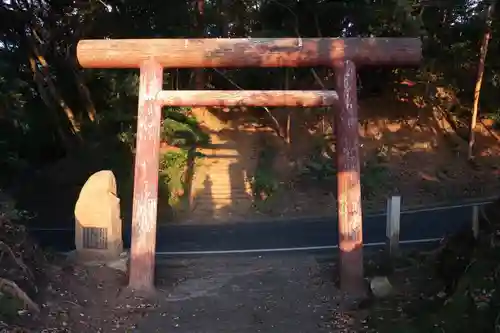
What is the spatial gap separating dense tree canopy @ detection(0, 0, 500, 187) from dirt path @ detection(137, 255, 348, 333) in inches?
316

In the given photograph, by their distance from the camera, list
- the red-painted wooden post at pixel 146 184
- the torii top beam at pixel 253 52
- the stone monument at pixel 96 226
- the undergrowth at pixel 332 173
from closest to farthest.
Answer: the red-painted wooden post at pixel 146 184
the torii top beam at pixel 253 52
the stone monument at pixel 96 226
the undergrowth at pixel 332 173

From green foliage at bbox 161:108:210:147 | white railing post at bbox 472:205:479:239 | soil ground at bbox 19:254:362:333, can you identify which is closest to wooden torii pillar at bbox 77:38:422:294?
soil ground at bbox 19:254:362:333

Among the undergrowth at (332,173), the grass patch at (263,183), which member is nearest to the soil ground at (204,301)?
the grass patch at (263,183)

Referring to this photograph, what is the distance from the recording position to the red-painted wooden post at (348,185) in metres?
7.08

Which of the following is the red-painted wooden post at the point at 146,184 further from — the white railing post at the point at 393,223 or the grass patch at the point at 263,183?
the grass patch at the point at 263,183

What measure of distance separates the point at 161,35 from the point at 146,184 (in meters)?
10.6

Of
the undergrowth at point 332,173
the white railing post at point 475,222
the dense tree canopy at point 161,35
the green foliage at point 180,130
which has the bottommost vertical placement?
the white railing post at point 475,222

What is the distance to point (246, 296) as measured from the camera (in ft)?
23.2

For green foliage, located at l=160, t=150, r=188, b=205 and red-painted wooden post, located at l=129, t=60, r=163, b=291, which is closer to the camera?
red-painted wooden post, located at l=129, t=60, r=163, b=291

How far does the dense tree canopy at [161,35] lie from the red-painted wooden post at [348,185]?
8331 mm

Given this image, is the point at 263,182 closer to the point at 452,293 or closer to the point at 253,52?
the point at 253,52

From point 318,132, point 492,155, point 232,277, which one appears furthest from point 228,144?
point 232,277

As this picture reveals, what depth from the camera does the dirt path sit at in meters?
6.02

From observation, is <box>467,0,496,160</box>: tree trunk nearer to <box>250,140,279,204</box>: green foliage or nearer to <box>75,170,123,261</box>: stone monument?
<box>250,140,279,204</box>: green foliage
